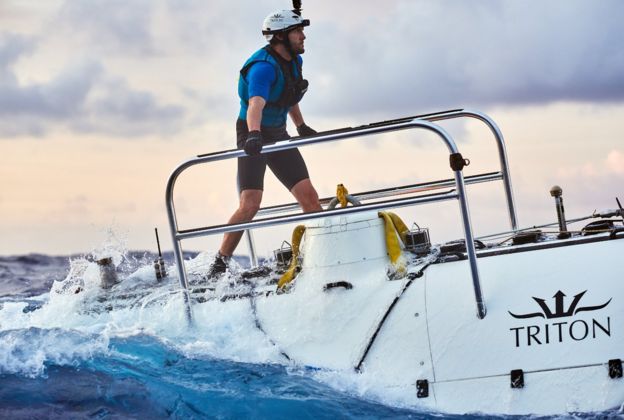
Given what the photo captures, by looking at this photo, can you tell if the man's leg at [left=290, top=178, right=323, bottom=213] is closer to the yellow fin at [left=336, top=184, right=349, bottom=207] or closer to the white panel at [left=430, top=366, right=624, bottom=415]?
the yellow fin at [left=336, top=184, right=349, bottom=207]

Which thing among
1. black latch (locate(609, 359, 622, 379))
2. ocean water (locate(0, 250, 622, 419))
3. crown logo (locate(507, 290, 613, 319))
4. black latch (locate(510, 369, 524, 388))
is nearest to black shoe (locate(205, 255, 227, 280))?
ocean water (locate(0, 250, 622, 419))

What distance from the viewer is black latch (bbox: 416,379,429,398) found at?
18.8ft

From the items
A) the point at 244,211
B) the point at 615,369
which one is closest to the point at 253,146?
the point at 244,211

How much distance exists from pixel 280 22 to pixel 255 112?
2.83ft

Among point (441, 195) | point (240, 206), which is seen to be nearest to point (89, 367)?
point (240, 206)

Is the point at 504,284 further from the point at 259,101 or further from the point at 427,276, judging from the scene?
the point at 259,101

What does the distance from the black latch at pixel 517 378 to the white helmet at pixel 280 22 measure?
2.96 metres

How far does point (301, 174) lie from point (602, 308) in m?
2.47

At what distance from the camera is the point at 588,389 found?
5.47m

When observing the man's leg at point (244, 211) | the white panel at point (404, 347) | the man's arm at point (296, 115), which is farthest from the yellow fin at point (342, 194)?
the man's arm at point (296, 115)

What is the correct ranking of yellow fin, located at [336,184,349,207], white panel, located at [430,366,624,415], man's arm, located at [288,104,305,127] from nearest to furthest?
white panel, located at [430,366,624,415] → yellow fin, located at [336,184,349,207] → man's arm, located at [288,104,305,127]

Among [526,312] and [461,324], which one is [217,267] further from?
[526,312]

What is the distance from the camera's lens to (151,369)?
6.45 meters

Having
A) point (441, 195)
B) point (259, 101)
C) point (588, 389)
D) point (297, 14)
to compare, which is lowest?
point (588, 389)
